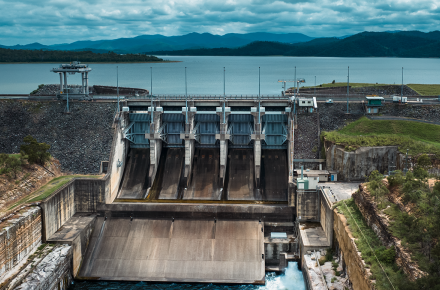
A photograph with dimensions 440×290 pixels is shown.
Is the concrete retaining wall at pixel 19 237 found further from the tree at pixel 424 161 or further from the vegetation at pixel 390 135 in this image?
the tree at pixel 424 161

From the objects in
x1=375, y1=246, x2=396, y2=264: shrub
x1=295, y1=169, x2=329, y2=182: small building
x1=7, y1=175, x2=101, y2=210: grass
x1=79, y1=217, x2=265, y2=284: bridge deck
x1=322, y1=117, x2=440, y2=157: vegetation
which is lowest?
x1=79, y1=217, x2=265, y2=284: bridge deck

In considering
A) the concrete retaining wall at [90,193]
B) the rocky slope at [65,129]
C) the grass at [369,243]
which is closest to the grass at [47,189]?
the concrete retaining wall at [90,193]

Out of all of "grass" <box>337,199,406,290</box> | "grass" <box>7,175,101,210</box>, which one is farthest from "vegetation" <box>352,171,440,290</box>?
"grass" <box>7,175,101,210</box>

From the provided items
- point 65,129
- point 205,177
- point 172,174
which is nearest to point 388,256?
point 205,177

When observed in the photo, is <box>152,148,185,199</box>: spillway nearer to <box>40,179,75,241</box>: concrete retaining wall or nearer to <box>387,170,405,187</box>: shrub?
<box>40,179,75,241</box>: concrete retaining wall

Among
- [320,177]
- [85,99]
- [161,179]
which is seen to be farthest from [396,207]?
[85,99]

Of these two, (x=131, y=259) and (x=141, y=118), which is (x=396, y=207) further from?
(x=141, y=118)

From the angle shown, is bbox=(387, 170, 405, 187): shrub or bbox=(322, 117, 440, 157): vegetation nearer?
bbox=(387, 170, 405, 187): shrub

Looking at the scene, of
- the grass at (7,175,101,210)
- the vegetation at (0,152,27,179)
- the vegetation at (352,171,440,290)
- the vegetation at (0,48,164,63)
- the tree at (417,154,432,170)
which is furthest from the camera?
the vegetation at (0,48,164,63)

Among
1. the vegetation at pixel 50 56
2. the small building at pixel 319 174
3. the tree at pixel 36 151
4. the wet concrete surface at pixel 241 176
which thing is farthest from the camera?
the vegetation at pixel 50 56
